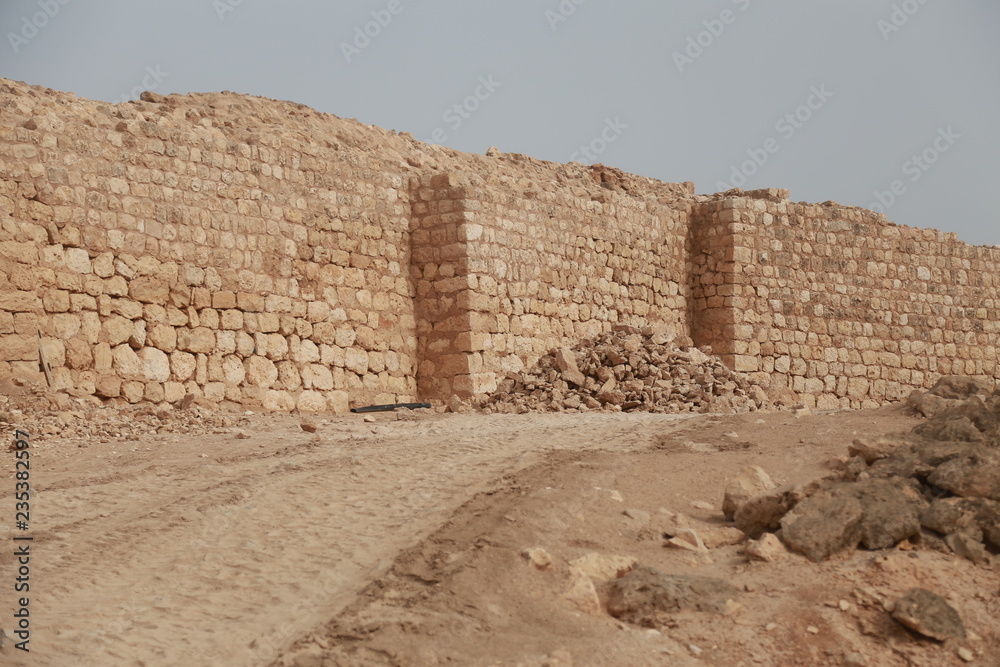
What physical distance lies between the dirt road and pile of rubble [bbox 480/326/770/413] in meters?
2.45

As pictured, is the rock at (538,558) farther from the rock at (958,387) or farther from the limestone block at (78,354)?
the limestone block at (78,354)

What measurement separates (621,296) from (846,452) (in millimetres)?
8818

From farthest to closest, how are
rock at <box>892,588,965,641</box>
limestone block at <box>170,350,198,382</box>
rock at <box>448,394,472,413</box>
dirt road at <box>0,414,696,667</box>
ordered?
1. rock at <box>448,394,472,413</box>
2. limestone block at <box>170,350,198,382</box>
3. dirt road at <box>0,414,696,667</box>
4. rock at <box>892,588,965,641</box>

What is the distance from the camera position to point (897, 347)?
58.8 ft

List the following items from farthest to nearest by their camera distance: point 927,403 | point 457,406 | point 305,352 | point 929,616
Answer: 1. point 457,406
2. point 305,352
3. point 927,403
4. point 929,616

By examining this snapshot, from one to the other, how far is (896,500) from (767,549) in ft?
2.31

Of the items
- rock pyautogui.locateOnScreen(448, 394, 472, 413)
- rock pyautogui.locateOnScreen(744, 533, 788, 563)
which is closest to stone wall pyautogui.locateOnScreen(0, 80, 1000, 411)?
rock pyautogui.locateOnScreen(448, 394, 472, 413)

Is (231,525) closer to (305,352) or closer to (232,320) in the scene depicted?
(232,320)

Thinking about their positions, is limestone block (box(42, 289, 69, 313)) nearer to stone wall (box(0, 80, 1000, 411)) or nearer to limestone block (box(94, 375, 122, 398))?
stone wall (box(0, 80, 1000, 411))

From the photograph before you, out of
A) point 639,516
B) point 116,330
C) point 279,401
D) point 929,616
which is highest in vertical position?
point 116,330

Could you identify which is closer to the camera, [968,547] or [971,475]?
[968,547]

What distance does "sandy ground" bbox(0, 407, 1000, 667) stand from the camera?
4809 mm

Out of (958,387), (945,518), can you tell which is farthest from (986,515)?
(958,387)

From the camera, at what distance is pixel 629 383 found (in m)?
11.8
